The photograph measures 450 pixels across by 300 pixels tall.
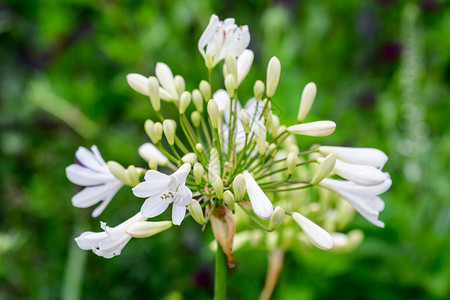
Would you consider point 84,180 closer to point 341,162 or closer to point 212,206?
point 212,206

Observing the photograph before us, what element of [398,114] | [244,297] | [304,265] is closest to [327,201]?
[304,265]

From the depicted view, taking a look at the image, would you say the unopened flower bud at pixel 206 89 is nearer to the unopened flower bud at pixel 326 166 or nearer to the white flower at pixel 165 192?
the white flower at pixel 165 192

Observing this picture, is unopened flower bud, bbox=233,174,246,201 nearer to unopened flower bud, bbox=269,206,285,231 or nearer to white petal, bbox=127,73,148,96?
unopened flower bud, bbox=269,206,285,231

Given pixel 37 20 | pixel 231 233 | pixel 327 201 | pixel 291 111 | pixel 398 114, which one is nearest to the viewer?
pixel 231 233

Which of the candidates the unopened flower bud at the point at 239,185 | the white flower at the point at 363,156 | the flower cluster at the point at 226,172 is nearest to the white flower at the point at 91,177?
the flower cluster at the point at 226,172

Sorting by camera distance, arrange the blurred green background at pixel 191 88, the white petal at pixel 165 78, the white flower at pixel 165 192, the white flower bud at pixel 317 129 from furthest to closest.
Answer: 1. the blurred green background at pixel 191 88
2. the white petal at pixel 165 78
3. the white flower bud at pixel 317 129
4. the white flower at pixel 165 192

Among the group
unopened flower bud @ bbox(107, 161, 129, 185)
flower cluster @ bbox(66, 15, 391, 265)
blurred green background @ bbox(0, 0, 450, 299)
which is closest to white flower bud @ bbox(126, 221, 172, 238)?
flower cluster @ bbox(66, 15, 391, 265)
